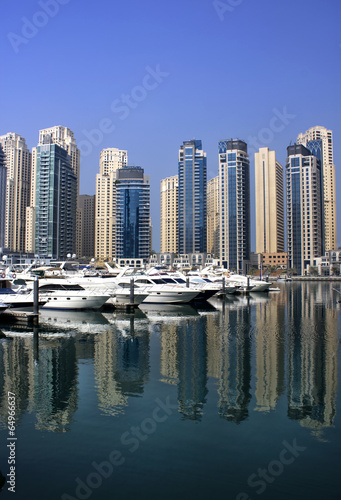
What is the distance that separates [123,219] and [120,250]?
47.9ft

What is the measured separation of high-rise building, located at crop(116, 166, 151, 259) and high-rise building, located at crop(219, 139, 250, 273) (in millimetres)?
34847

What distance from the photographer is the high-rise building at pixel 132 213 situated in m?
180

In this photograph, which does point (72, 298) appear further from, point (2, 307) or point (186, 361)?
point (186, 361)

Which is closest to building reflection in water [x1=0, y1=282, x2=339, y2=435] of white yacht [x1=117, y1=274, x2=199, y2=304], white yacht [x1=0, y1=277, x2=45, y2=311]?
white yacht [x1=0, y1=277, x2=45, y2=311]

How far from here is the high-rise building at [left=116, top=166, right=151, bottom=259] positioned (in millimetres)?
179750

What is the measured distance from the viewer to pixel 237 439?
40.6ft

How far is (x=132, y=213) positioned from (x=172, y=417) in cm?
16989

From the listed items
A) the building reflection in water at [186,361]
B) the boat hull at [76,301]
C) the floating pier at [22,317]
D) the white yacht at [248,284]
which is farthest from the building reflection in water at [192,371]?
the white yacht at [248,284]

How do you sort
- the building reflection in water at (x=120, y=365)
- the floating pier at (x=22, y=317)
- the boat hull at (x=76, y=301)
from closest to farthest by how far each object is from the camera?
the building reflection in water at (x=120, y=365) → the floating pier at (x=22, y=317) → the boat hull at (x=76, y=301)

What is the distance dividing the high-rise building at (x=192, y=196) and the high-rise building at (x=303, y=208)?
4032 cm

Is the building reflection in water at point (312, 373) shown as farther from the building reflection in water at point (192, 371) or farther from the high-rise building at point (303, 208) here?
the high-rise building at point (303, 208)

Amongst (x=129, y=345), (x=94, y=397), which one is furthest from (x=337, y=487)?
(x=129, y=345)

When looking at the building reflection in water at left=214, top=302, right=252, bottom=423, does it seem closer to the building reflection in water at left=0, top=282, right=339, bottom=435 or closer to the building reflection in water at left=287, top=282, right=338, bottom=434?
the building reflection in water at left=0, top=282, right=339, bottom=435

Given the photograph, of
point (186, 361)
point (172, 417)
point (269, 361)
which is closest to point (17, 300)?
point (186, 361)
